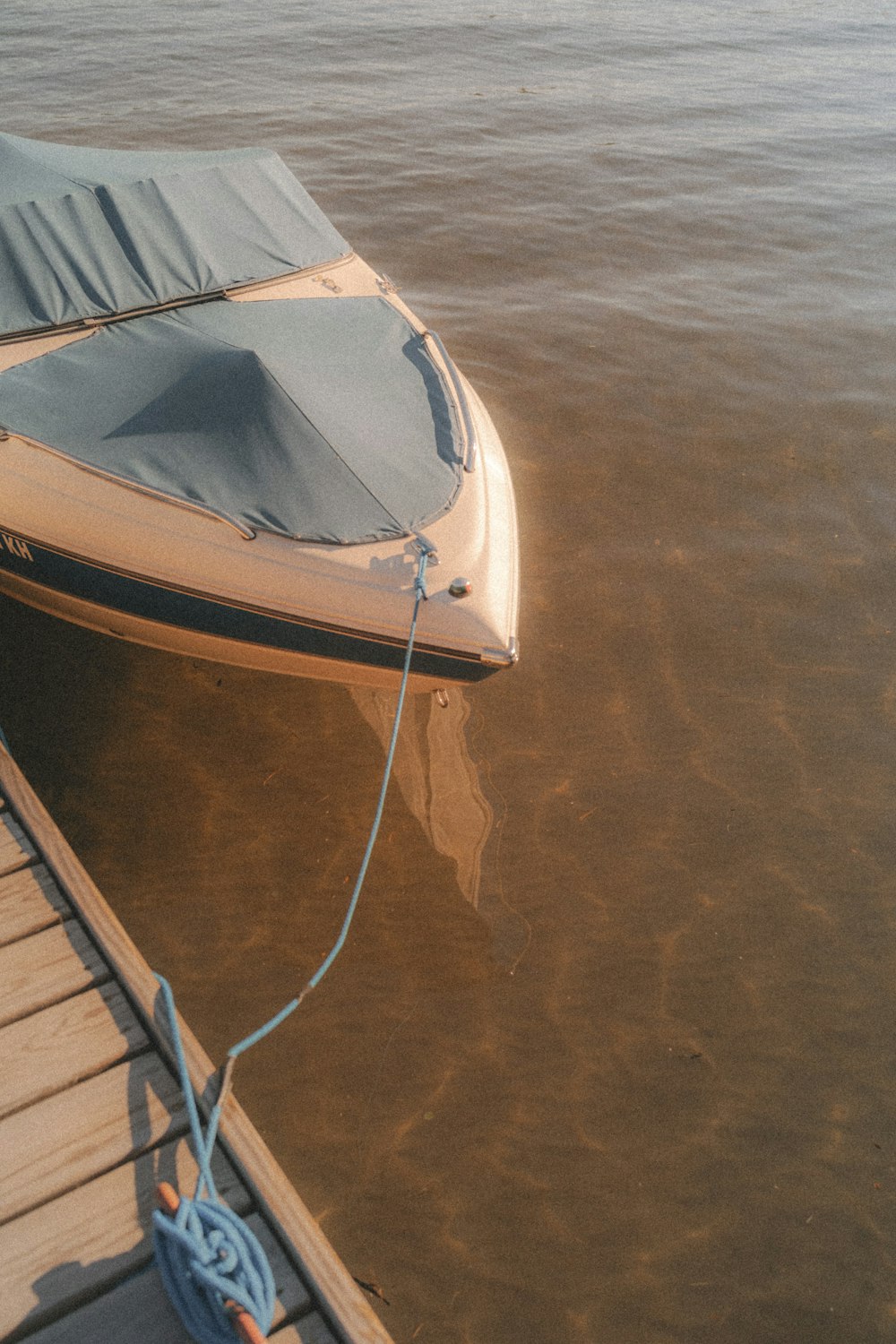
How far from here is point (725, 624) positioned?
514 centimetres

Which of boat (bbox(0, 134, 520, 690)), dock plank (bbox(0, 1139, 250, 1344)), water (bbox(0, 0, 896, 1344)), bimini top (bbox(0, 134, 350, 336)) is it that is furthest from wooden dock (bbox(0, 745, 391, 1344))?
bimini top (bbox(0, 134, 350, 336))

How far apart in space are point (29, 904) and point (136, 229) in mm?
3312

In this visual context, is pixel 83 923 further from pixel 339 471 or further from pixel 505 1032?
pixel 339 471

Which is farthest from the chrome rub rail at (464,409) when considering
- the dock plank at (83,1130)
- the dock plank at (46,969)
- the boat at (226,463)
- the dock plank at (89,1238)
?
the dock plank at (89,1238)

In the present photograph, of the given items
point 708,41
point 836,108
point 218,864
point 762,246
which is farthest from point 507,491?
point 708,41

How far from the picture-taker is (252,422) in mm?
3803

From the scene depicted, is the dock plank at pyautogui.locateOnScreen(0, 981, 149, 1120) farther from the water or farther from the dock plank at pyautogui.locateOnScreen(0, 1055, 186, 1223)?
the water

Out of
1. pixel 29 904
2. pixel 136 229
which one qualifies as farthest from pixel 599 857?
pixel 136 229

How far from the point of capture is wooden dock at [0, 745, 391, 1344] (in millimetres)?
2287

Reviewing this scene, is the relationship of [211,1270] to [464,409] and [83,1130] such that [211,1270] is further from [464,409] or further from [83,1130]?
[464,409]

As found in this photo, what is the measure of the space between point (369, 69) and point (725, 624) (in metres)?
12.7

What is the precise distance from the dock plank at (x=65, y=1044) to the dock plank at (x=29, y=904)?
0.30 m

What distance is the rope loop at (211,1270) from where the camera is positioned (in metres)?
2.17

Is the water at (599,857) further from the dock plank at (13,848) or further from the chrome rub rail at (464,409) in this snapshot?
the chrome rub rail at (464,409)
